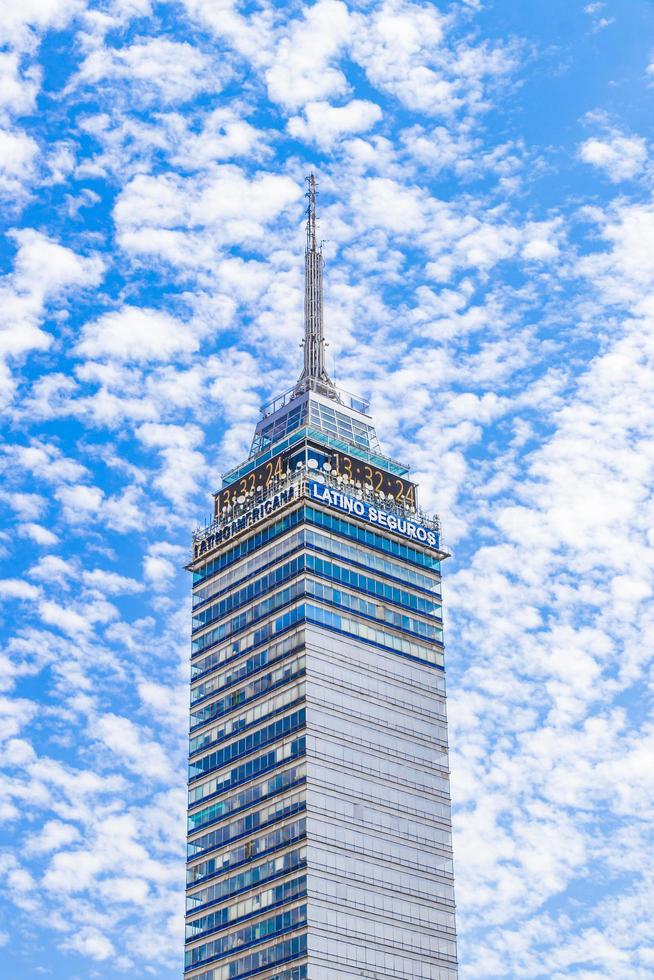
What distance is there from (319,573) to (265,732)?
2108 cm

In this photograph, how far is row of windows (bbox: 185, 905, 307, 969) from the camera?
17975 cm

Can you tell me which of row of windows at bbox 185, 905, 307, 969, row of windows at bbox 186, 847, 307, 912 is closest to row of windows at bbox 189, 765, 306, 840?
row of windows at bbox 186, 847, 307, 912

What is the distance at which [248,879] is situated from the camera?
188875 millimetres

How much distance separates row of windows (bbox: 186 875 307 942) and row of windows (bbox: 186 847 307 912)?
4.57ft

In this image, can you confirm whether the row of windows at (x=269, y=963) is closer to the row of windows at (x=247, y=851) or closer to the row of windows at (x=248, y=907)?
the row of windows at (x=248, y=907)

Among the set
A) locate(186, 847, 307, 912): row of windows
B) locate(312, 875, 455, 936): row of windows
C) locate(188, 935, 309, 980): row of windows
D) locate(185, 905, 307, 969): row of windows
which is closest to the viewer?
locate(188, 935, 309, 980): row of windows

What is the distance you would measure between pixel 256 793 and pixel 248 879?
33.8 feet

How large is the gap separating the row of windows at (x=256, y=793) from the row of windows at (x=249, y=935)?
13.1 metres

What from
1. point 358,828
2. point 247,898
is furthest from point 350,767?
point 247,898

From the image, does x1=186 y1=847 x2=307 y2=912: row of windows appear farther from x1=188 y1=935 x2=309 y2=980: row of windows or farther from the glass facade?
x1=188 y1=935 x2=309 y2=980: row of windows

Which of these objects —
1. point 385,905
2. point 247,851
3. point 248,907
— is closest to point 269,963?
point 248,907

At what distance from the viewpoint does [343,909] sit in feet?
598

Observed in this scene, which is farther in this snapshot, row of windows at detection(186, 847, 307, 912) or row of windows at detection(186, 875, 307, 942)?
row of windows at detection(186, 847, 307, 912)

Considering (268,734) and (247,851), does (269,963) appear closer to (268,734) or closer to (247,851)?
(247,851)
